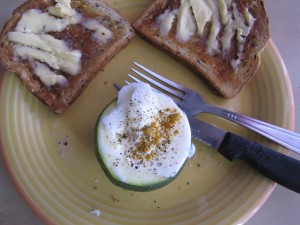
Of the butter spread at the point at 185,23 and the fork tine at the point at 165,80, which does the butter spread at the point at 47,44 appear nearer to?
the fork tine at the point at 165,80

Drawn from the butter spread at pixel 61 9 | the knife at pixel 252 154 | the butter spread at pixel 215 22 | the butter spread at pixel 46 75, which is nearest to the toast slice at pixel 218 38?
the butter spread at pixel 215 22

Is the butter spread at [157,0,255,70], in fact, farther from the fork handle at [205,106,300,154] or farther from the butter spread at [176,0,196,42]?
the fork handle at [205,106,300,154]

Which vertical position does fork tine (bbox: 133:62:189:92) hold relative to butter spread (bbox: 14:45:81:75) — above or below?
below

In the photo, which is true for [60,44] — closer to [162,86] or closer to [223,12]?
[162,86]

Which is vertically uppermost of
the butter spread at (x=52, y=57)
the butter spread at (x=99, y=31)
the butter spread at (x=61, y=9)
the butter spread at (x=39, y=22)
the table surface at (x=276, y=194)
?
the butter spread at (x=61, y=9)

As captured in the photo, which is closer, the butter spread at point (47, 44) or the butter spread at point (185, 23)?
the butter spread at point (47, 44)

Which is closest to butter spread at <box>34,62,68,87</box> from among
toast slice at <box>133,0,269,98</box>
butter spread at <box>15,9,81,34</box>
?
butter spread at <box>15,9,81,34</box>
